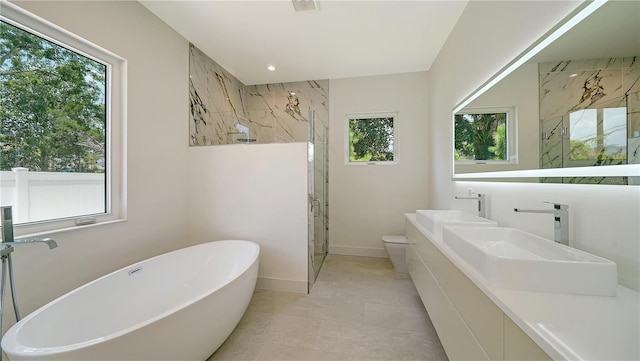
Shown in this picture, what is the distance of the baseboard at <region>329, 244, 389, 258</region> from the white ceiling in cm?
263

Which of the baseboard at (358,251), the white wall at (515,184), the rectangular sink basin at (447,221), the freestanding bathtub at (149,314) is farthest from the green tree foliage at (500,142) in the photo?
the baseboard at (358,251)

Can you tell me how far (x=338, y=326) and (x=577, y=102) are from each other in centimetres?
204

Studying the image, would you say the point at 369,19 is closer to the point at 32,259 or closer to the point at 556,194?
the point at 556,194

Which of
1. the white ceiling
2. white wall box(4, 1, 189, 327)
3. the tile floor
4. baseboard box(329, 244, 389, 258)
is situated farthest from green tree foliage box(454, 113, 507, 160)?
white wall box(4, 1, 189, 327)

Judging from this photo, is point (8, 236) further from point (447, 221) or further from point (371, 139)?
point (371, 139)

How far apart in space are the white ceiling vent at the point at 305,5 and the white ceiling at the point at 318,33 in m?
0.05

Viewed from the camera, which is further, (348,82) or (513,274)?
(348,82)

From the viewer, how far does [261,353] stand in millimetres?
1571

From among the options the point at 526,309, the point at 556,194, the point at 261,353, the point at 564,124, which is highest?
the point at 564,124

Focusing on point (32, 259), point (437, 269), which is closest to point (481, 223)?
point (437, 269)

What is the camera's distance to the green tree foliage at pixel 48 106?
1.40m

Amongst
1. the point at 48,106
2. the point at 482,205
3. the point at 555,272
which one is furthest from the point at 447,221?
the point at 48,106

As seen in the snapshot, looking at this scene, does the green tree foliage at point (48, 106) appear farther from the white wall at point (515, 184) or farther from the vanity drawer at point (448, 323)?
the white wall at point (515, 184)

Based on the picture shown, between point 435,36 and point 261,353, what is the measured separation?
Answer: 3.35 m
